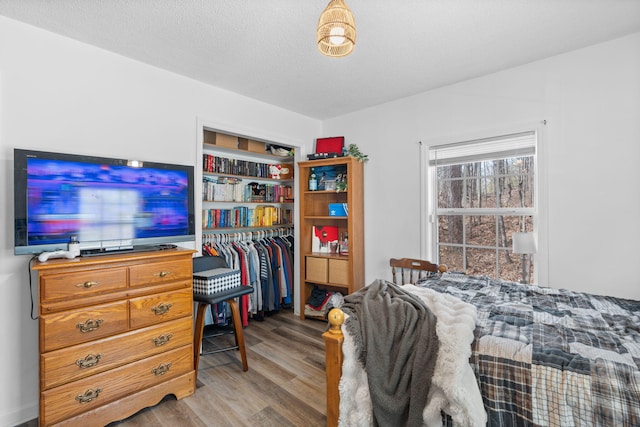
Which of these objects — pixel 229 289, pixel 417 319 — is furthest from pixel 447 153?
pixel 229 289

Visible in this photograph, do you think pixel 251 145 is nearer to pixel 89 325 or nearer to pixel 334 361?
pixel 89 325

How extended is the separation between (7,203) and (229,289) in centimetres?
154

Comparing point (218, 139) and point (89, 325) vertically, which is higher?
point (218, 139)

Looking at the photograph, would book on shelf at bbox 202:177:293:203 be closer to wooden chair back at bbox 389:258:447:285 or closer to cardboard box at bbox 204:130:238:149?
cardboard box at bbox 204:130:238:149

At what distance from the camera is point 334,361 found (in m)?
1.29

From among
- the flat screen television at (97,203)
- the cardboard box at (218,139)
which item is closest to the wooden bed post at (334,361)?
the flat screen television at (97,203)

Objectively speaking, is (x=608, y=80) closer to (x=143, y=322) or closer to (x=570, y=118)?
(x=570, y=118)

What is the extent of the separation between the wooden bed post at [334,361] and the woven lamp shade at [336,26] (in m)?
1.23

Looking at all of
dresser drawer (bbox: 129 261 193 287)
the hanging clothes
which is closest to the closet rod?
the hanging clothes

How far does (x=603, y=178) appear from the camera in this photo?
2.16 meters

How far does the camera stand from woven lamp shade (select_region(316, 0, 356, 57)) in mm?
1190

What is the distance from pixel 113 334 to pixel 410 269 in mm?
2592

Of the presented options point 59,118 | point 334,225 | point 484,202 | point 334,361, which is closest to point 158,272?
point 59,118

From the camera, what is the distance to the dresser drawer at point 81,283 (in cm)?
159
